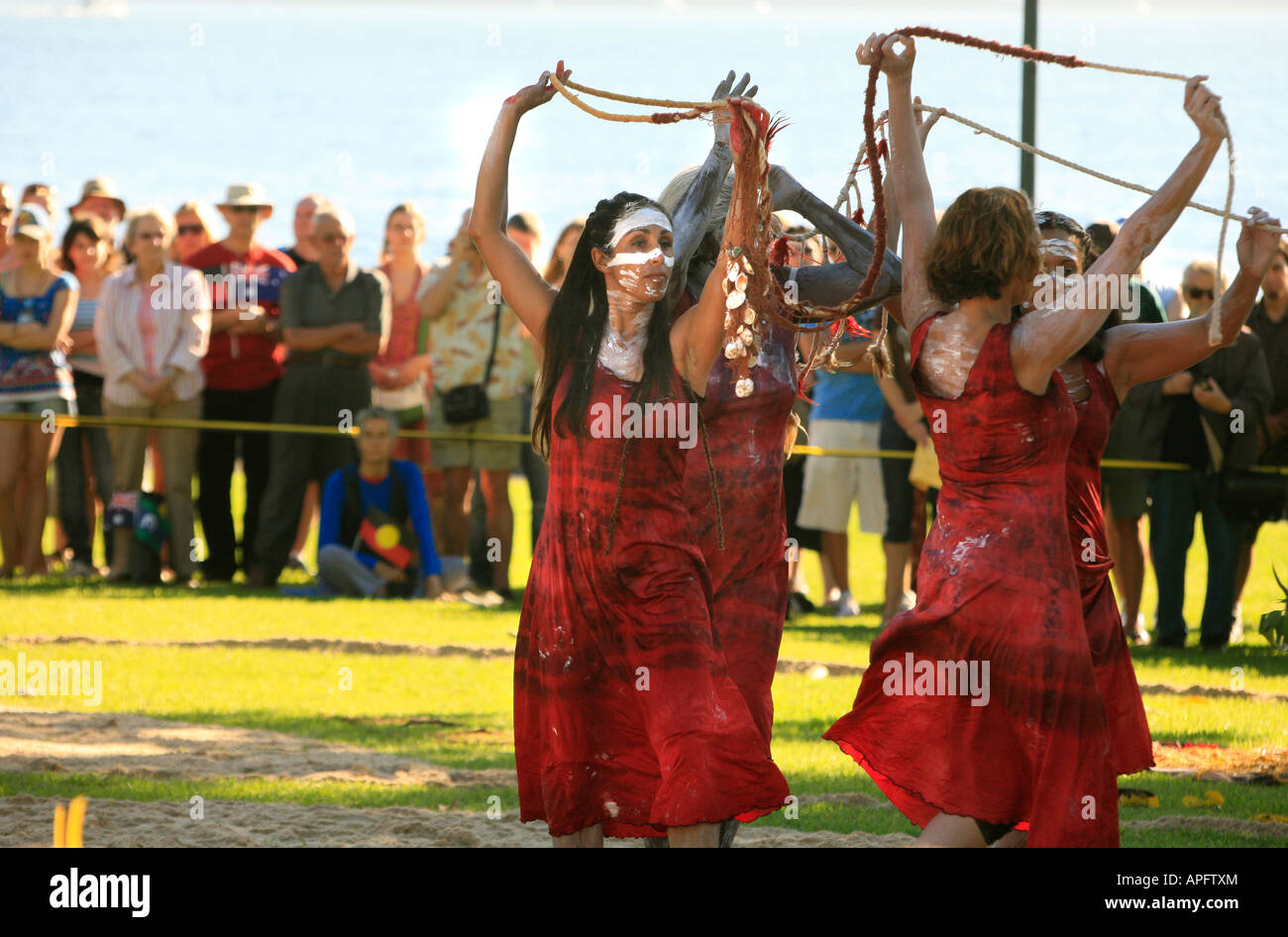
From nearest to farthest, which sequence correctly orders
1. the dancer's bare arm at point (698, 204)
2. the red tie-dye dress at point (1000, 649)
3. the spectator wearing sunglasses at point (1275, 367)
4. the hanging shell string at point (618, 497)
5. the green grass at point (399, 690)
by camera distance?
the red tie-dye dress at point (1000, 649), the hanging shell string at point (618, 497), the dancer's bare arm at point (698, 204), the green grass at point (399, 690), the spectator wearing sunglasses at point (1275, 367)

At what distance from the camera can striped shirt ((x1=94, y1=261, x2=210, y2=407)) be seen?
10.9 metres

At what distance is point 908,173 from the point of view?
4289 mm

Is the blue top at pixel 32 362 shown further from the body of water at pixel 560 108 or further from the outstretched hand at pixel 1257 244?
the outstretched hand at pixel 1257 244

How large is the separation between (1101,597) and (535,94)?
6.70 feet

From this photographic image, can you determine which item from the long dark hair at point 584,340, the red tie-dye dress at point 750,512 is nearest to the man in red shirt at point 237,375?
the red tie-dye dress at point 750,512

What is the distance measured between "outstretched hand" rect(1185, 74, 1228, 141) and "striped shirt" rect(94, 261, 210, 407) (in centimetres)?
813

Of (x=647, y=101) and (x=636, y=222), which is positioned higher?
(x=647, y=101)

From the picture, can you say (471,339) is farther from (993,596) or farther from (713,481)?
(993,596)

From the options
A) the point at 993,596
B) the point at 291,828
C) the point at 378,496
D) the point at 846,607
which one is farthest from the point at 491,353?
the point at 993,596

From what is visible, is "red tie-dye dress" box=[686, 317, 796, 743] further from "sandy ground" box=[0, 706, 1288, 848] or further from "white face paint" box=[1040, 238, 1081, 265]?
"sandy ground" box=[0, 706, 1288, 848]

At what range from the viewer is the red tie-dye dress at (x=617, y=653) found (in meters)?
4.05

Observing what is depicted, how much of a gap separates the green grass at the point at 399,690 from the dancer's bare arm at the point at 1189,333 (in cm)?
173

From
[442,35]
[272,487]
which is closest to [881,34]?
[272,487]

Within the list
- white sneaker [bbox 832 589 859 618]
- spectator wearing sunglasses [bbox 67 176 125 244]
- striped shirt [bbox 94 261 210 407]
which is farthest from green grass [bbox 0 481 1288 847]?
spectator wearing sunglasses [bbox 67 176 125 244]
